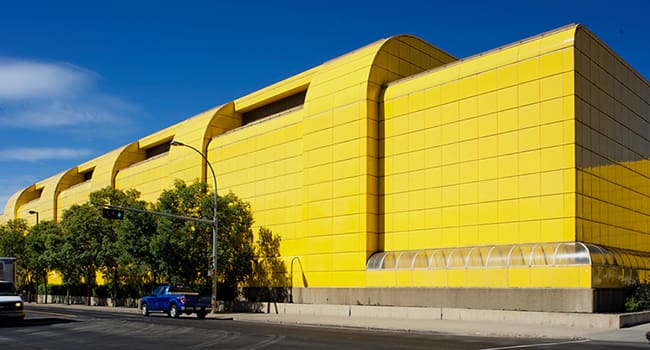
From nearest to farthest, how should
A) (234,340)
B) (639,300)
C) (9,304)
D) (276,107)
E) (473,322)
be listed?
1. (234,340)
2. (9,304)
3. (473,322)
4. (639,300)
5. (276,107)

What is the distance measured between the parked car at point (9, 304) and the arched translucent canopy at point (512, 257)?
64.2ft

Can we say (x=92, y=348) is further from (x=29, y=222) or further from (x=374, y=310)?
(x=29, y=222)

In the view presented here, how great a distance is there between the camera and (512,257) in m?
32.8

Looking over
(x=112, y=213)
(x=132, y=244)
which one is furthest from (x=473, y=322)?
(x=132, y=244)

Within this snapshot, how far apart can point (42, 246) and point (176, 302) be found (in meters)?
37.9

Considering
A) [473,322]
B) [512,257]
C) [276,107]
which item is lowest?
[473,322]

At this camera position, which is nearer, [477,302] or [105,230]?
[477,302]

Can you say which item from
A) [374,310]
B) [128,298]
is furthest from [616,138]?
[128,298]

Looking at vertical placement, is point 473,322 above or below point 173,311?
above

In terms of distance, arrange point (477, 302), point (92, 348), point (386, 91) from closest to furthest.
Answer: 1. point (92, 348)
2. point (477, 302)
3. point (386, 91)

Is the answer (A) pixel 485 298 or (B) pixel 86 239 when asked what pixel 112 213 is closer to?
(B) pixel 86 239

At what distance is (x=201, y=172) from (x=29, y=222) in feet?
175

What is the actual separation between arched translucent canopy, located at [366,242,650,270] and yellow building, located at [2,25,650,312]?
8 centimetres

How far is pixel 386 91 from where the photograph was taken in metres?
41.8
